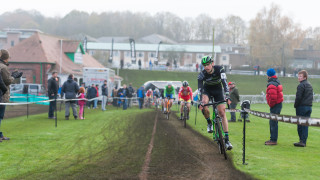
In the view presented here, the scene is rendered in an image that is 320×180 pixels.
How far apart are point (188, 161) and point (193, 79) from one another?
65850mm

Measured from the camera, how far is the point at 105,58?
8969 cm

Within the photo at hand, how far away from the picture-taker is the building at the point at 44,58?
4756 cm

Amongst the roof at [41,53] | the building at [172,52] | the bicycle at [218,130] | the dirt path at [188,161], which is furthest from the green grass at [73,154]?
the building at [172,52]

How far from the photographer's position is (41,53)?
4828 cm

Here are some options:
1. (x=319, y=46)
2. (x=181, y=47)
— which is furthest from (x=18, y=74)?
(x=319, y=46)

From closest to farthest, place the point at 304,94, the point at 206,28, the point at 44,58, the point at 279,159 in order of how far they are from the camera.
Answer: the point at 279,159, the point at 304,94, the point at 44,58, the point at 206,28

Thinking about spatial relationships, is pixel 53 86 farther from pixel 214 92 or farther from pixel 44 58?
pixel 44 58

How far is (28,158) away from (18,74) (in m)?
3.67

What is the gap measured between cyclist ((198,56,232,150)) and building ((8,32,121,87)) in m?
38.3

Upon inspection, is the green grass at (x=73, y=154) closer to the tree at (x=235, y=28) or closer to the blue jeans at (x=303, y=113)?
the blue jeans at (x=303, y=113)

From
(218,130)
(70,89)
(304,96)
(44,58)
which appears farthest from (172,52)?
(218,130)

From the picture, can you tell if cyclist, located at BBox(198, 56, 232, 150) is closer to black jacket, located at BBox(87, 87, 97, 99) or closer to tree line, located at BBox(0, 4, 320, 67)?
black jacket, located at BBox(87, 87, 97, 99)

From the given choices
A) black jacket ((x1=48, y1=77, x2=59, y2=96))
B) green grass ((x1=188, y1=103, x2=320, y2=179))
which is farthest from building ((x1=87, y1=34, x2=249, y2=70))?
green grass ((x1=188, y1=103, x2=320, y2=179))

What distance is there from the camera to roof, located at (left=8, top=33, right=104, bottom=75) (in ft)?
158
